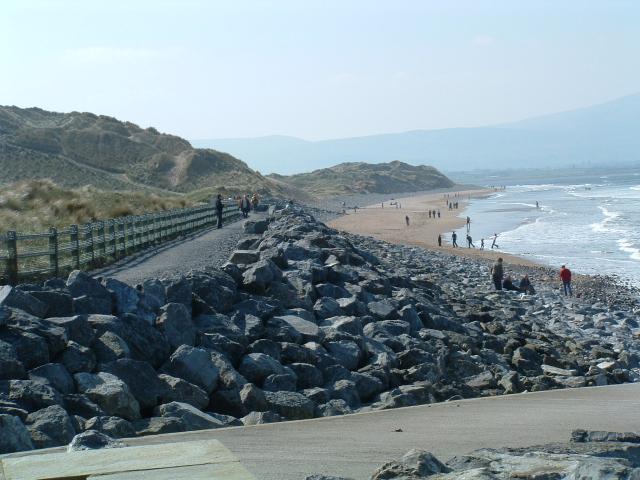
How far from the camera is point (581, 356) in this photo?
15.0 m

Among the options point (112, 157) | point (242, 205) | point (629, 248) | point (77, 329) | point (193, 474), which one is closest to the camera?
point (193, 474)

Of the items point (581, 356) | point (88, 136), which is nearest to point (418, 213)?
point (88, 136)

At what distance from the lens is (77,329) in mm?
8289

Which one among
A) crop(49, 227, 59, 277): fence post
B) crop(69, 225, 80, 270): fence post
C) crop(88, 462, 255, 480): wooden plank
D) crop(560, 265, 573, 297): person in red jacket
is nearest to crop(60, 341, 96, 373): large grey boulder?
crop(88, 462, 255, 480): wooden plank

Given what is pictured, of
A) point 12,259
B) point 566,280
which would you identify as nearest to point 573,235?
point 566,280

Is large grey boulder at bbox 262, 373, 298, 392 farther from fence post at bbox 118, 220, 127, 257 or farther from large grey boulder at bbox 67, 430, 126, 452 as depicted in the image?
fence post at bbox 118, 220, 127, 257

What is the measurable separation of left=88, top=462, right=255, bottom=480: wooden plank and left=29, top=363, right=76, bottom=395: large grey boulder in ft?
11.5

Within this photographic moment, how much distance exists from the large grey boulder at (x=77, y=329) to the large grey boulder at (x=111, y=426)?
1.65m

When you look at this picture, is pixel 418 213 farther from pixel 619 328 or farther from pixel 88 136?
pixel 619 328

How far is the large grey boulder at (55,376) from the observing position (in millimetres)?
7230

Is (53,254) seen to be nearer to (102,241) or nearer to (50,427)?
(102,241)

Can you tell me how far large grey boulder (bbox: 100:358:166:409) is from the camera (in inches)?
302

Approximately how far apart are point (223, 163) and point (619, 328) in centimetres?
7770

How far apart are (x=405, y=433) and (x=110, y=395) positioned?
2246 mm
